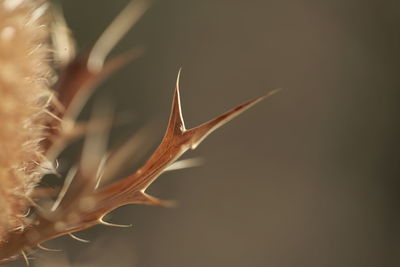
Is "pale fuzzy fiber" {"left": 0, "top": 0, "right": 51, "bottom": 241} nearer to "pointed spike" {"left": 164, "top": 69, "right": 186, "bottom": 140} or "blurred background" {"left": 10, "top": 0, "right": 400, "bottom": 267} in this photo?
"pointed spike" {"left": 164, "top": 69, "right": 186, "bottom": 140}

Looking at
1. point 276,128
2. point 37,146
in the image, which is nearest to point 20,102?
point 37,146

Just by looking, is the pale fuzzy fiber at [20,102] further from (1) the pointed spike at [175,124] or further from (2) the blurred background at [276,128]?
(2) the blurred background at [276,128]

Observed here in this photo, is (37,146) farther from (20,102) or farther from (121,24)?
(121,24)

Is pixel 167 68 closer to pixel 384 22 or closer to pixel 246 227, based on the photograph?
pixel 246 227

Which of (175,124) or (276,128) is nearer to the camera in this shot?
(175,124)

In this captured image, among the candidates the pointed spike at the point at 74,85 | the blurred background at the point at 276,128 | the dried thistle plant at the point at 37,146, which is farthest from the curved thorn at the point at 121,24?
the dried thistle plant at the point at 37,146

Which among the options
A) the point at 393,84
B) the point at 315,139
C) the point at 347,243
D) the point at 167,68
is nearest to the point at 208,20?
the point at 167,68
